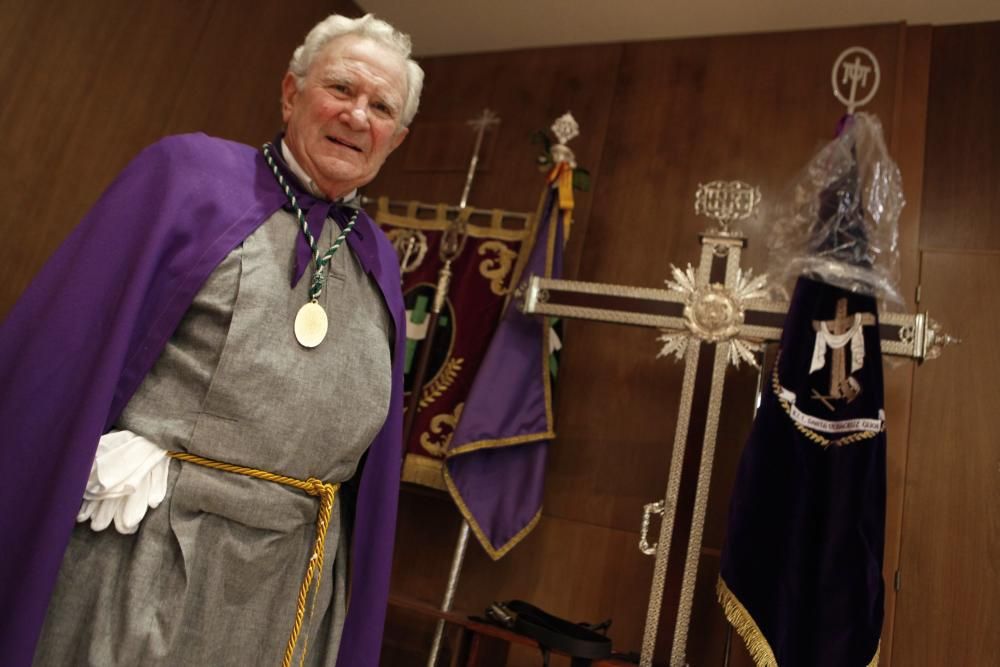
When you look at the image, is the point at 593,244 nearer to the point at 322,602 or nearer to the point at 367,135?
the point at 367,135

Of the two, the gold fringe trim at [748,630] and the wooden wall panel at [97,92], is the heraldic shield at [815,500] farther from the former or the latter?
the wooden wall panel at [97,92]

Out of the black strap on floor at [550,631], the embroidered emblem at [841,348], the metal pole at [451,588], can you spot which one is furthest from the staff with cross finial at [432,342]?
the embroidered emblem at [841,348]

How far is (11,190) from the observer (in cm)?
216

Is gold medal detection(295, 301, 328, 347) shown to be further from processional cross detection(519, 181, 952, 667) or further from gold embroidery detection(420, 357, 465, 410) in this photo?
gold embroidery detection(420, 357, 465, 410)

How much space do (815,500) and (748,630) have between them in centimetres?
37

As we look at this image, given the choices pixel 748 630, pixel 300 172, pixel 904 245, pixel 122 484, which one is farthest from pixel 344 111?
pixel 904 245

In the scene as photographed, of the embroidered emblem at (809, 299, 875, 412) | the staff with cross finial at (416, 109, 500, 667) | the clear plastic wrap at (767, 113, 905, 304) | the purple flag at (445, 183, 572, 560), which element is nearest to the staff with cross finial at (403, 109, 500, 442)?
the staff with cross finial at (416, 109, 500, 667)

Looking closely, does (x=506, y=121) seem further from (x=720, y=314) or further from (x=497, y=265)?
(x=720, y=314)

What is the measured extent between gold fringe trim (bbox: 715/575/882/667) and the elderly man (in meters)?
0.98

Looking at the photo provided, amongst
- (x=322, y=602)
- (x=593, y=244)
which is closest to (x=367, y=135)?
(x=322, y=602)

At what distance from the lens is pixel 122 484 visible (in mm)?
1077

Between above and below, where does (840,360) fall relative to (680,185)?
below

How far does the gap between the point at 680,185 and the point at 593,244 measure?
397 millimetres

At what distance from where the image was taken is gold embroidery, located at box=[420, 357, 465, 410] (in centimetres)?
282
